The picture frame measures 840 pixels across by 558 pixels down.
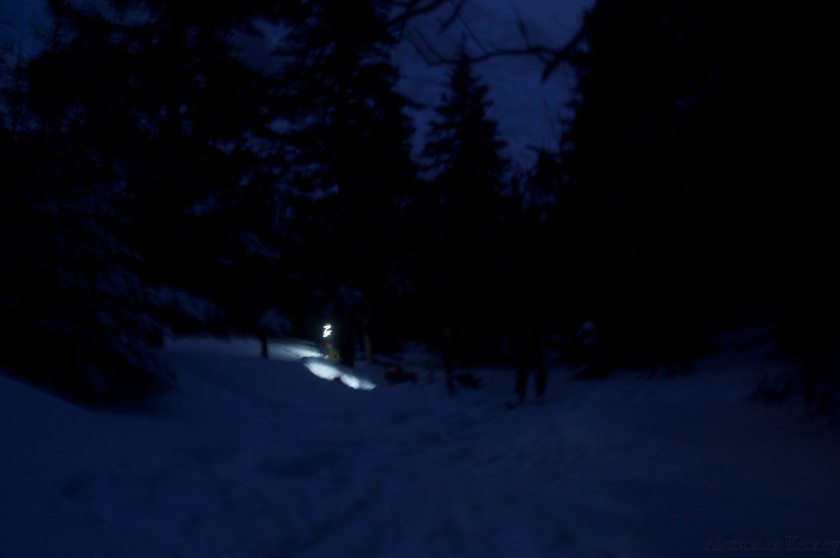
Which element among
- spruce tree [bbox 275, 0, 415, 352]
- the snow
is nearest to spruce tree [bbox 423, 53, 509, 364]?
spruce tree [bbox 275, 0, 415, 352]

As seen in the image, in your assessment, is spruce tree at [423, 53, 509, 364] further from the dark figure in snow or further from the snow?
the snow

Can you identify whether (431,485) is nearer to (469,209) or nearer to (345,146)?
(345,146)

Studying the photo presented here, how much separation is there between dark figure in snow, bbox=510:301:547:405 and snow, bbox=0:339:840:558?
7.32 ft

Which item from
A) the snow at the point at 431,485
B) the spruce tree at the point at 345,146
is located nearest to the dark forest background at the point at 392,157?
the spruce tree at the point at 345,146

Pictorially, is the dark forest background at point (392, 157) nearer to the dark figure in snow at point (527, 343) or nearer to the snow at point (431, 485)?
the dark figure in snow at point (527, 343)

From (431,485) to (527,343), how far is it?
5.11 meters

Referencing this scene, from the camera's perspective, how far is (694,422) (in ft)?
17.5

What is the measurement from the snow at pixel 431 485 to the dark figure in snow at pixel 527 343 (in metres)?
2.23

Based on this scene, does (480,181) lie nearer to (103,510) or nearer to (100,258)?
(100,258)

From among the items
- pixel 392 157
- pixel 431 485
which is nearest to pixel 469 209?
pixel 392 157

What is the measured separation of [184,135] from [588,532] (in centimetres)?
770

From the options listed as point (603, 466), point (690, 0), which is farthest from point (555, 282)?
point (690, 0)

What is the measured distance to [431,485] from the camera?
184 inches

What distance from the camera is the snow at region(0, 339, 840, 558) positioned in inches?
120
